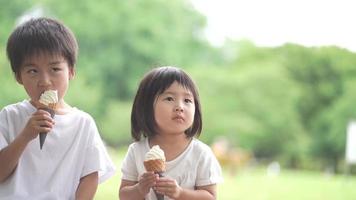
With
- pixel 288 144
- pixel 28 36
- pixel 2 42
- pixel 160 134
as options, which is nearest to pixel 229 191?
pixel 288 144

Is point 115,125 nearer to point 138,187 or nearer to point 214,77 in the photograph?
point 214,77

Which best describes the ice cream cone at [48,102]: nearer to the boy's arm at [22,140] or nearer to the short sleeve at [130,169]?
the boy's arm at [22,140]

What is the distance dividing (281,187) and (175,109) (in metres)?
1.68

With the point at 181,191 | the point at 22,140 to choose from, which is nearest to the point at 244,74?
the point at 181,191

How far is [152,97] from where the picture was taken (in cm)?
128

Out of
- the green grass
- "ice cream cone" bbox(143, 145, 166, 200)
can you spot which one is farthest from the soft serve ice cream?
the green grass

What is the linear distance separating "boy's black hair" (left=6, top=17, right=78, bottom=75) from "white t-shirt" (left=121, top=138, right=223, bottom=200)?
0.80 feet

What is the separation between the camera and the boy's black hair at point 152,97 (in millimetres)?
1270

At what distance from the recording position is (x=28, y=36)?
Answer: 123 cm

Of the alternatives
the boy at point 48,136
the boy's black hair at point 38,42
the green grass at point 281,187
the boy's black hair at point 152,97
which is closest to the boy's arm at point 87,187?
the boy at point 48,136

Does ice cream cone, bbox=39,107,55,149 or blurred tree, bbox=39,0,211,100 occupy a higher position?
blurred tree, bbox=39,0,211,100

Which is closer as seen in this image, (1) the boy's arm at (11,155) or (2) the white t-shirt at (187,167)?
(1) the boy's arm at (11,155)

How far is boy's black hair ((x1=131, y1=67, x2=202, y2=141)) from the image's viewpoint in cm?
127

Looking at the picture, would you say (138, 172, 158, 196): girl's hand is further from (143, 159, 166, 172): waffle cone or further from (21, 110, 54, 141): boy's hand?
(21, 110, 54, 141): boy's hand
